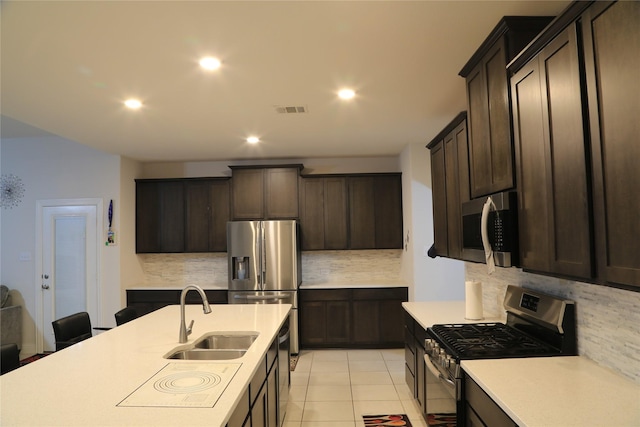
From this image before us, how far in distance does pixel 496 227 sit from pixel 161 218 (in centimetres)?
475

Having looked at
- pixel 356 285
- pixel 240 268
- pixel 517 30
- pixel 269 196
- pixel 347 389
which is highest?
pixel 517 30

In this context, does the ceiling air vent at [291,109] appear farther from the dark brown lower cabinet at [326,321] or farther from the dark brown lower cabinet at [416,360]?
the dark brown lower cabinet at [326,321]

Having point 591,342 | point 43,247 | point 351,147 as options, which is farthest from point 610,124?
point 43,247

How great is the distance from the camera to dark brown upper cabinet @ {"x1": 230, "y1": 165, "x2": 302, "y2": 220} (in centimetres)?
552

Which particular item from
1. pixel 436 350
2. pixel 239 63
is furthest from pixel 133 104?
pixel 436 350

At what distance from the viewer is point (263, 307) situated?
3529 millimetres

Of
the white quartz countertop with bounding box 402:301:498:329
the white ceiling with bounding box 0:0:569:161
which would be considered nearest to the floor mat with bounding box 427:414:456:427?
the white quartz countertop with bounding box 402:301:498:329

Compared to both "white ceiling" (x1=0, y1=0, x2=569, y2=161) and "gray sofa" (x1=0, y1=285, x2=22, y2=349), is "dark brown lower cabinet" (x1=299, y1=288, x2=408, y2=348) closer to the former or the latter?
"white ceiling" (x1=0, y1=0, x2=569, y2=161)

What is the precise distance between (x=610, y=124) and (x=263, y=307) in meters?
2.86

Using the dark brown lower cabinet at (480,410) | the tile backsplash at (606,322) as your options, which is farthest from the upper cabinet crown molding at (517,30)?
the dark brown lower cabinet at (480,410)

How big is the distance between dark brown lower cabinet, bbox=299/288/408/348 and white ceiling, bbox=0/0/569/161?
6.95 feet

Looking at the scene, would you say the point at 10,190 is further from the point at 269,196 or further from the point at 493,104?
the point at 493,104

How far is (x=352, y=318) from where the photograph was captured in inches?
207

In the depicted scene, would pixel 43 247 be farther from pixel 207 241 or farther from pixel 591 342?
pixel 591 342
